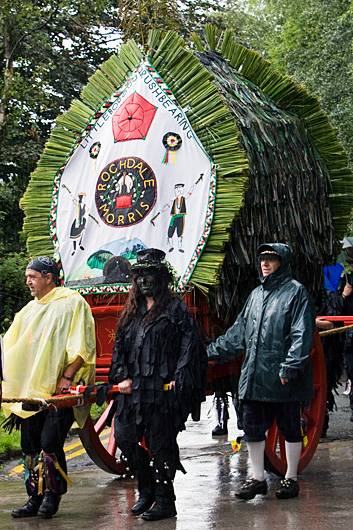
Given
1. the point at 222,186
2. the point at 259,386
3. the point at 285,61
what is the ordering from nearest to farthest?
1. the point at 259,386
2. the point at 222,186
3. the point at 285,61

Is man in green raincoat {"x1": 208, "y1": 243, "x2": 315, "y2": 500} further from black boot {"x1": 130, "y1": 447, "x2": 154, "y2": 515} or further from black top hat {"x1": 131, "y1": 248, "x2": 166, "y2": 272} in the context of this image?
black top hat {"x1": 131, "y1": 248, "x2": 166, "y2": 272}

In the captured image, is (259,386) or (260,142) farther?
(260,142)

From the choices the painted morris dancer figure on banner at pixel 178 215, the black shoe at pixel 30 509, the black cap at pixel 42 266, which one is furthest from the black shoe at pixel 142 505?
the painted morris dancer figure on banner at pixel 178 215

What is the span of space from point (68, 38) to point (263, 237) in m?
16.3

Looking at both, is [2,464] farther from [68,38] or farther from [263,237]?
[68,38]

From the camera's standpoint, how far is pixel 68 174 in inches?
359

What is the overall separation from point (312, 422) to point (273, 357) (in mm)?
1286

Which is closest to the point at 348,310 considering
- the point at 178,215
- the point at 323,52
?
the point at 178,215

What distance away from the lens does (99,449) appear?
8812 millimetres

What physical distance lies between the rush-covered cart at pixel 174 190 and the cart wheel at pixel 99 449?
1 centimetres

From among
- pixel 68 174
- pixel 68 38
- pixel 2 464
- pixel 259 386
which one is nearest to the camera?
pixel 259 386

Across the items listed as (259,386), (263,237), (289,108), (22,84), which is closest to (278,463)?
(259,386)

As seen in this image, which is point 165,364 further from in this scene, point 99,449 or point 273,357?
Answer: point 99,449

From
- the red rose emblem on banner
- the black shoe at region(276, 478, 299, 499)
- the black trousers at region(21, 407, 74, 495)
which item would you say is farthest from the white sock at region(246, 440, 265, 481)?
the red rose emblem on banner
